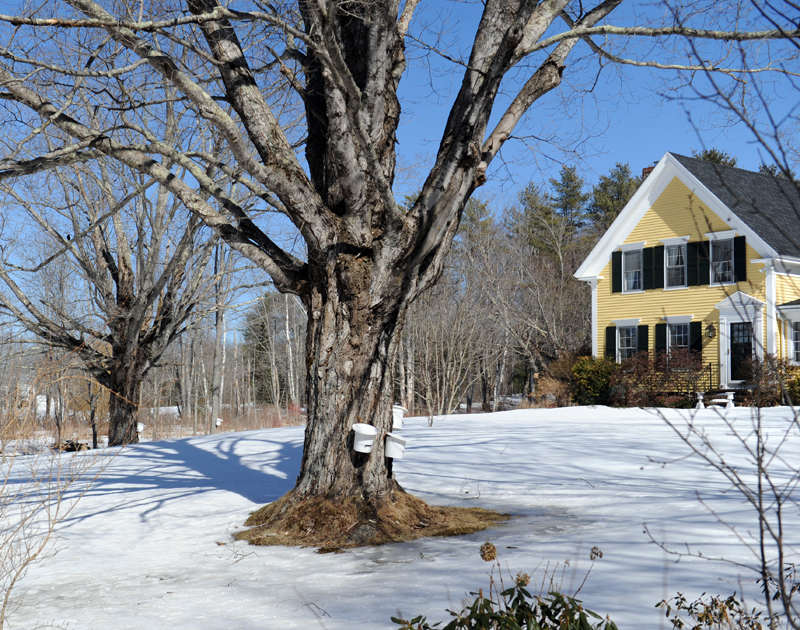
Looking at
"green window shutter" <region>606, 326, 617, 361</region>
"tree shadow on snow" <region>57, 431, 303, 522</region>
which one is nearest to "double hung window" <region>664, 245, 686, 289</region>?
"green window shutter" <region>606, 326, 617, 361</region>

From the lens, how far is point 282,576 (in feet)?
13.2

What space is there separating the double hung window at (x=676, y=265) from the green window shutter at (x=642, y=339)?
141cm

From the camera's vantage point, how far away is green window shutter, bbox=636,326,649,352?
740 inches

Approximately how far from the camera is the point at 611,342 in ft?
64.4

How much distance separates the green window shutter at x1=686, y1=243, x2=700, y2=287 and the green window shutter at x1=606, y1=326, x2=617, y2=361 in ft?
8.25

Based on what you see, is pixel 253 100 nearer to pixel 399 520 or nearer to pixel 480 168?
pixel 480 168

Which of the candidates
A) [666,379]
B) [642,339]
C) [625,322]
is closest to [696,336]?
[642,339]

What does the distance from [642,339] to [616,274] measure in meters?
2.18

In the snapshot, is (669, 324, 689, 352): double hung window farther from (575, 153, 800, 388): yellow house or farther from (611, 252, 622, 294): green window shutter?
(611, 252, 622, 294): green window shutter

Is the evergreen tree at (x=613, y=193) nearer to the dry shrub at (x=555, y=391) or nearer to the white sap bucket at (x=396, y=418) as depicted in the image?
the dry shrub at (x=555, y=391)

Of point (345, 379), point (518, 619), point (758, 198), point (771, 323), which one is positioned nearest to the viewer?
point (518, 619)

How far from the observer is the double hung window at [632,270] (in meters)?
19.5

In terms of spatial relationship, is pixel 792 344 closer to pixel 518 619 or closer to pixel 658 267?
pixel 658 267

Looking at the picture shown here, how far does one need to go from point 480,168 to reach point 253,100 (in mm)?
1865
